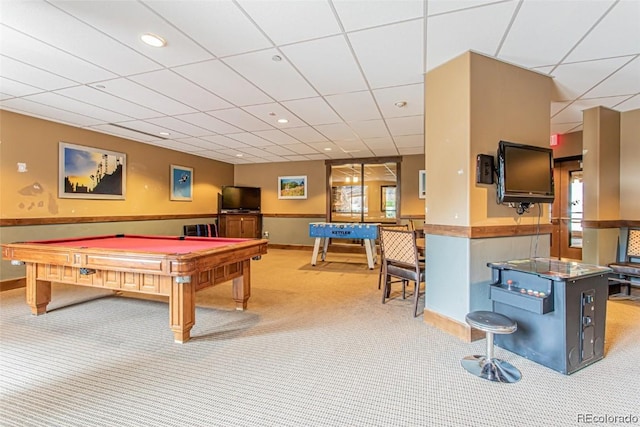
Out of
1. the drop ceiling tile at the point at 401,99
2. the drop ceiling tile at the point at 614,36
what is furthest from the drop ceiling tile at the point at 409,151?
the drop ceiling tile at the point at 614,36

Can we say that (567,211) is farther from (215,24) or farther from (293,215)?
(215,24)

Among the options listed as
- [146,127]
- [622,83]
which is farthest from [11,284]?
[622,83]

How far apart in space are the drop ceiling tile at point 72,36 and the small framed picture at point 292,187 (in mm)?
5597

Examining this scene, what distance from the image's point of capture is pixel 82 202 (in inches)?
203

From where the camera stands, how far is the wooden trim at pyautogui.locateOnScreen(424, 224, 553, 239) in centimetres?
265

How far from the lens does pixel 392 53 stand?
2670 millimetres

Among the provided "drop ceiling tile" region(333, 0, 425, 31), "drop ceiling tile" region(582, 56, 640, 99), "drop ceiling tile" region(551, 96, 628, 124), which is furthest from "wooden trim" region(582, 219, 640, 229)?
"drop ceiling tile" region(333, 0, 425, 31)

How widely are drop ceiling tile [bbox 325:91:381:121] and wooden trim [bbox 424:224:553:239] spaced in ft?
5.88

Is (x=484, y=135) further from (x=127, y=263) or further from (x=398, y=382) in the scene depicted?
(x=127, y=263)

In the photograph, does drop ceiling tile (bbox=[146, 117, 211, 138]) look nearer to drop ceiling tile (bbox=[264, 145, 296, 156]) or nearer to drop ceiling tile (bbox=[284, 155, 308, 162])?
drop ceiling tile (bbox=[264, 145, 296, 156])

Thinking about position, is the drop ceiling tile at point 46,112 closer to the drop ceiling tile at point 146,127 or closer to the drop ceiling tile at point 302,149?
the drop ceiling tile at point 146,127

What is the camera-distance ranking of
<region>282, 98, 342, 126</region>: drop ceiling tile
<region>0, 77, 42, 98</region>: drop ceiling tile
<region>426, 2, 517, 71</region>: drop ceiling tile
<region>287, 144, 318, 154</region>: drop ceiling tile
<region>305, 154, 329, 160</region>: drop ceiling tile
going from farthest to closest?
<region>305, 154, 329, 160</region>: drop ceiling tile < <region>287, 144, 318, 154</region>: drop ceiling tile < <region>282, 98, 342, 126</region>: drop ceiling tile < <region>0, 77, 42, 98</region>: drop ceiling tile < <region>426, 2, 517, 71</region>: drop ceiling tile

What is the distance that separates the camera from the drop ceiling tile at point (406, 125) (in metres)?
4.59

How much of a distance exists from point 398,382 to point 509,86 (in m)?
2.81
